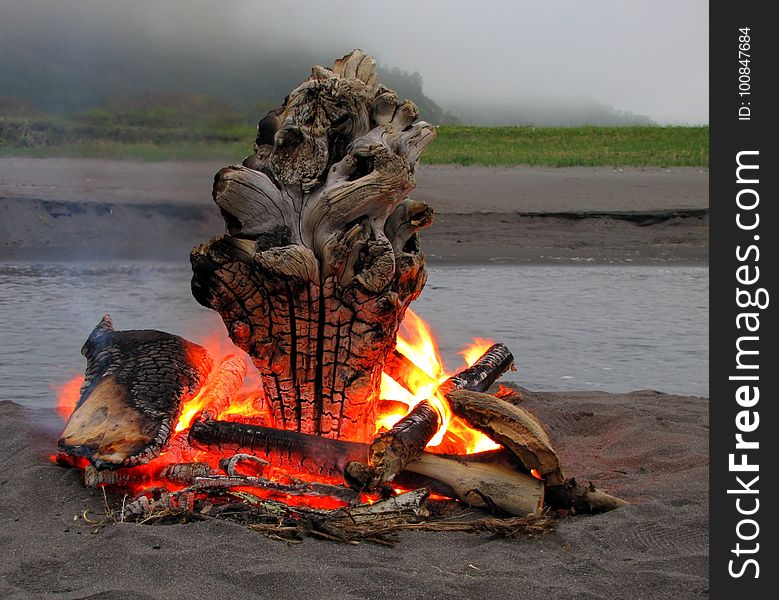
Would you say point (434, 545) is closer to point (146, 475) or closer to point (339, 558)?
point (339, 558)

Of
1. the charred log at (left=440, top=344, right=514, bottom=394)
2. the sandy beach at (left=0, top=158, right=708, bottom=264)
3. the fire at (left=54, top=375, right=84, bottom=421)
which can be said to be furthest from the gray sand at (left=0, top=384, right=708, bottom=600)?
the sandy beach at (left=0, top=158, right=708, bottom=264)

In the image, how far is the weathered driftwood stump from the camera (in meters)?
3.40

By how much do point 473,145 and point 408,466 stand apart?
82.3 ft

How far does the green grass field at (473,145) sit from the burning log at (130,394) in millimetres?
2446

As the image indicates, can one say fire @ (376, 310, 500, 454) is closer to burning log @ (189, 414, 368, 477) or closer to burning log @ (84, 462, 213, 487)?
burning log @ (189, 414, 368, 477)

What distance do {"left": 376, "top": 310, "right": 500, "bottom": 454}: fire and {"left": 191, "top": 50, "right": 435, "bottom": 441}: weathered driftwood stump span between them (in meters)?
0.30

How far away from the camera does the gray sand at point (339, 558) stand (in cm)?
265

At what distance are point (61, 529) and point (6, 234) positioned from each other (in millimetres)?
11244

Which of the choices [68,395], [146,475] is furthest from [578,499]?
[68,395]

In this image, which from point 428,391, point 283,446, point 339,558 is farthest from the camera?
point 428,391

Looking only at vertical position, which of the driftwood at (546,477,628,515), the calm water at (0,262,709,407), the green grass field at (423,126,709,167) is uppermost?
the green grass field at (423,126,709,167)

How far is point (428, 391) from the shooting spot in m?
3.96

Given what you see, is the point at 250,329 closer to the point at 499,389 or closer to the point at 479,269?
the point at 499,389

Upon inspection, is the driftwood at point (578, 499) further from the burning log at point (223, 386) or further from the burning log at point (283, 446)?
the burning log at point (223, 386)
